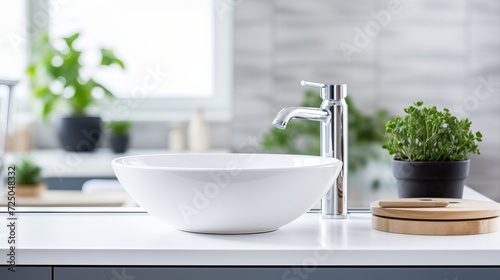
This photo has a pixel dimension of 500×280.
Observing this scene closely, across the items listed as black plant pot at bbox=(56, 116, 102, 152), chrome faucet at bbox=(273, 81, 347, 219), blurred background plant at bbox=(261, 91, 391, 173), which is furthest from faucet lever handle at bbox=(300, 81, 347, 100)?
black plant pot at bbox=(56, 116, 102, 152)

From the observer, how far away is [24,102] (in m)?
3.83

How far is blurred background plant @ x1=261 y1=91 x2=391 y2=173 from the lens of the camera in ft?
9.65

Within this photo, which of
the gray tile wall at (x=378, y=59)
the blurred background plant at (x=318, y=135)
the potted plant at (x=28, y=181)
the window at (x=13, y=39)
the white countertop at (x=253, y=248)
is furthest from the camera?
the window at (x=13, y=39)

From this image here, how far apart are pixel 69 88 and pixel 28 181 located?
4.26 feet

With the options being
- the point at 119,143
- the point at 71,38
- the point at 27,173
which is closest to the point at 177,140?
the point at 119,143

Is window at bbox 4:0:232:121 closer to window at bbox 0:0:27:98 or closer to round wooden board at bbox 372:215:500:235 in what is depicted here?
window at bbox 0:0:27:98

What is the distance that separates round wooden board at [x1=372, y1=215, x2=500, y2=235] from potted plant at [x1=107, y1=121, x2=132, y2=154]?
8.44ft

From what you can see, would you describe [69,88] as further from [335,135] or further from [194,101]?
[335,135]

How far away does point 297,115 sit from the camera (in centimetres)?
128

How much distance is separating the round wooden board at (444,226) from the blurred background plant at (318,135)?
1480 mm

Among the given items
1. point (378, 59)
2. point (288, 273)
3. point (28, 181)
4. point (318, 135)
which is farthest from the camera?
point (378, 59)

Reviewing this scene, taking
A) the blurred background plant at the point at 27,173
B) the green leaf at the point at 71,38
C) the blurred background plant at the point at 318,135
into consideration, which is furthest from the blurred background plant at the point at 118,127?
the blurred background plant at the point at 27,173

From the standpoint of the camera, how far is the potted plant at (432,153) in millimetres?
1333

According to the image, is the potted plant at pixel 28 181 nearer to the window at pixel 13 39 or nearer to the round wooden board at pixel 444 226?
the window at pixel 13 39
